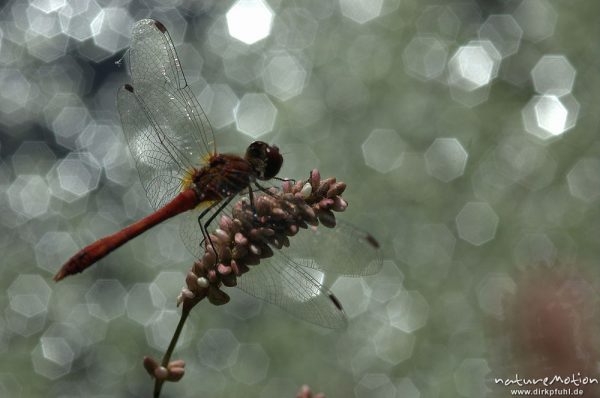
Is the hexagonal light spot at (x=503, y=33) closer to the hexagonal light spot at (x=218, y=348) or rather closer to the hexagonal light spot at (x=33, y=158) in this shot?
the hexagonal light spot at (x=218, y=348)

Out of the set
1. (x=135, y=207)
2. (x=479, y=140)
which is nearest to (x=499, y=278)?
(x=479, y=140)

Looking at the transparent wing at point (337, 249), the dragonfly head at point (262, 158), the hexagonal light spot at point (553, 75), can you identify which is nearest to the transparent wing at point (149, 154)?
the dragonfly head at point (262, 158)

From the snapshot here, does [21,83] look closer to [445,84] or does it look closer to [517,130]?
[445,84]

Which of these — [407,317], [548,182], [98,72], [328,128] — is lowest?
[407,317]

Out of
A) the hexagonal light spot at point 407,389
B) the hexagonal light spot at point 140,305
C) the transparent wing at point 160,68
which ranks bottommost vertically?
the hexagonal light spot at point 407,389

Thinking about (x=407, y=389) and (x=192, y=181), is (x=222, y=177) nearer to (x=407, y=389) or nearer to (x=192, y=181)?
(x=192, y=181)

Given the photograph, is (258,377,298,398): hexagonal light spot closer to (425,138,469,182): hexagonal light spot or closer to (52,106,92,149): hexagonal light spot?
(425,138,469,182): hexagonal light spot
